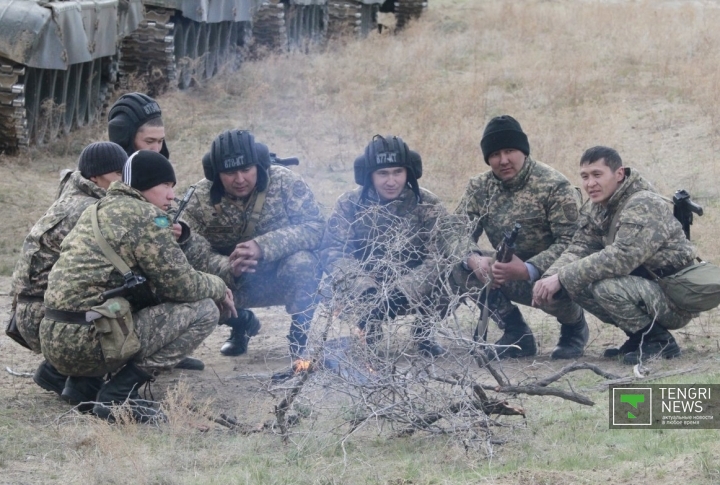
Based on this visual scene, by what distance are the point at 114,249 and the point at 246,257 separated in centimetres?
128

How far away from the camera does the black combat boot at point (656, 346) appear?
6.13 meters

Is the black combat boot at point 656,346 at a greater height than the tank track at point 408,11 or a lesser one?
lesser

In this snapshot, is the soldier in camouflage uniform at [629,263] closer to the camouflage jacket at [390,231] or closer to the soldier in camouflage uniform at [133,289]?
the camouflage jacket at [390,231]

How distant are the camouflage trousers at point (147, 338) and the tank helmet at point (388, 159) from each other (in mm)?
1384

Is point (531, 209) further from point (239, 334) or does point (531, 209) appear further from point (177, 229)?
point (177, 229)

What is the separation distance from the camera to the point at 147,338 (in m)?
5.48

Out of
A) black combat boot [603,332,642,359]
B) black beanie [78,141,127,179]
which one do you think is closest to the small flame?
black beanie [78,141,127,179]

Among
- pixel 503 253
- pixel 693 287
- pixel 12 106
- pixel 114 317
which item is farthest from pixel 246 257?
pixel 12 106

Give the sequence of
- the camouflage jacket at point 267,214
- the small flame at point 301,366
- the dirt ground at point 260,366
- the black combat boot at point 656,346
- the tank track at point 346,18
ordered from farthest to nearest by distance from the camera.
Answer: the tank track at point 346,18 → the camouflage jacket at point 267,214 → the black combat boot at point 656,346 → the dirt ground at point 260,366 → the small flame at point 301,366

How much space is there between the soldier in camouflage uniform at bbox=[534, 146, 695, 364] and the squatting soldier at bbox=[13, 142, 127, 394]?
2.49 meters

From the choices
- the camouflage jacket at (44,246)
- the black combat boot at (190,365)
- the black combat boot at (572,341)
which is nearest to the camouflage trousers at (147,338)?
the camouflage jacket at (44,246)

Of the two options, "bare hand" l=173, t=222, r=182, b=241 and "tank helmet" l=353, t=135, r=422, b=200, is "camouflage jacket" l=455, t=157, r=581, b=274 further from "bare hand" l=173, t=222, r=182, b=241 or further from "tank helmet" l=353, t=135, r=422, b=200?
"bare hand" l=173, t=222, r=182, b=241

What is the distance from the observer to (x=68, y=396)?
5625 millimetres

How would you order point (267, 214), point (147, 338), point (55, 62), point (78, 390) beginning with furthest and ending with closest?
point (55, 62) → point (267, 214) → point (78, 390) → point (147, 338)
